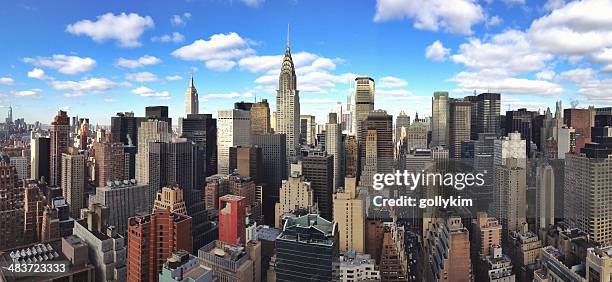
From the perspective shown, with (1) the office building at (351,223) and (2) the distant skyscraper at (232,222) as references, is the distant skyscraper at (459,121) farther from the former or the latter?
(2) the distant skyscraper at (232,222)

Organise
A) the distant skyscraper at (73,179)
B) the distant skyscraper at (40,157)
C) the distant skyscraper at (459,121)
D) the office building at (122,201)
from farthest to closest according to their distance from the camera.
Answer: the distant skyscraper at (459,121) → the distant skyscraper at (40,157) → the distant skyscraper at (73,179) → the office building at (122,201)

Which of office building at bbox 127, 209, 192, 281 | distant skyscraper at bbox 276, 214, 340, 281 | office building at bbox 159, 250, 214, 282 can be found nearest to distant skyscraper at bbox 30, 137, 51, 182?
office building at bbox 127, 209, 192, 281

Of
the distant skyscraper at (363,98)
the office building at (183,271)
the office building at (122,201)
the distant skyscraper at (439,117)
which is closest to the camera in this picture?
the office building at (183,271)

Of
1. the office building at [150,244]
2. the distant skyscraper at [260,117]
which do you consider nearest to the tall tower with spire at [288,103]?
the distant skyscraper at [260,117]

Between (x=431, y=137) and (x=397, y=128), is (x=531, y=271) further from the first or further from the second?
(x=397, y=128)

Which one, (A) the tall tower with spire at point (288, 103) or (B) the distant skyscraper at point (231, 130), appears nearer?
(B) the distant skyscraper at point (231, 130)

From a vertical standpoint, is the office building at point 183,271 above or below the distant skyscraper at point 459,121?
below

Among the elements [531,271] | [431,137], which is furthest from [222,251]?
[431,137]
